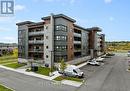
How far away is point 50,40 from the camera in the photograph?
172 ft

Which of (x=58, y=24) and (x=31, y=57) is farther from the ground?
(x=58, y=24)

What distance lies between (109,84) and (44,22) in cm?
2830

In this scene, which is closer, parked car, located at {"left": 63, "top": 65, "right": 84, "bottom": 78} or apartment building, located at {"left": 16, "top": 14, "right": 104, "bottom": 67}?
parked car, located at {"left": 63, "top": 65, "right": 84, "bottom": 78}

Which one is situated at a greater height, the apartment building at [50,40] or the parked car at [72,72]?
the apartment building at [50,40]

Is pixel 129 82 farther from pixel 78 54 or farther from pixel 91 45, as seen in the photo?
pixel 91 45

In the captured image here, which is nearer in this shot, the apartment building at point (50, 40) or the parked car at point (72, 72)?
the parked car at point (72, 72)

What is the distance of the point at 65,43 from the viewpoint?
2098 inches

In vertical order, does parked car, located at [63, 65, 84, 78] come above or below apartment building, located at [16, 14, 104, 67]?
below

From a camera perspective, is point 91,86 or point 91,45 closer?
point 91,86

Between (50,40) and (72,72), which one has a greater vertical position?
(50,40)

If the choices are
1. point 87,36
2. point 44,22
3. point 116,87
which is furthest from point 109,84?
point 87,36

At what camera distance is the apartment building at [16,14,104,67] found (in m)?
52.2

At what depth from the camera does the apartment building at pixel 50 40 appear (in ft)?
171

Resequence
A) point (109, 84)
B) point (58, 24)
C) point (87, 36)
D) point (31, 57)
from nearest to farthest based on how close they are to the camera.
Result: point (109, 84), point (58, 24), point (31, 57), point (87, 36)
